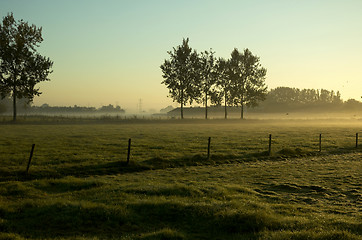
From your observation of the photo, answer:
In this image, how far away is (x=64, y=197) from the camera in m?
15.7

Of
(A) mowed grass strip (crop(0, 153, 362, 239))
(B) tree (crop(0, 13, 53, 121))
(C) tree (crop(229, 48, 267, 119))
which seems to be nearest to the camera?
(A) mowed grass strip (crop(0, 153, 362, 239))

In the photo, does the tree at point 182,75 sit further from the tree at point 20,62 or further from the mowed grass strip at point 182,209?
the mowed grass strip at point 182,209

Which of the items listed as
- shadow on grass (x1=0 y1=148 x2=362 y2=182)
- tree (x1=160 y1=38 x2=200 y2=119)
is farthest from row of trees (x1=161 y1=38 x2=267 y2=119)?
shadow on grass (x1=0 y1=148 x2=362 y2=182)

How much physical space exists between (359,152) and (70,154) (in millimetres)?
31536

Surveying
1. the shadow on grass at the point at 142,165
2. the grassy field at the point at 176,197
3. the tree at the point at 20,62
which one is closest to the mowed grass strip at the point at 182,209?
the grassy field at the point at 176,197

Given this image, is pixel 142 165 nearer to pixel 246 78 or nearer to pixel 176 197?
pixel 176 197

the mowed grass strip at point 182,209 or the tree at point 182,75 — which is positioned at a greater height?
the tree at point 182,75

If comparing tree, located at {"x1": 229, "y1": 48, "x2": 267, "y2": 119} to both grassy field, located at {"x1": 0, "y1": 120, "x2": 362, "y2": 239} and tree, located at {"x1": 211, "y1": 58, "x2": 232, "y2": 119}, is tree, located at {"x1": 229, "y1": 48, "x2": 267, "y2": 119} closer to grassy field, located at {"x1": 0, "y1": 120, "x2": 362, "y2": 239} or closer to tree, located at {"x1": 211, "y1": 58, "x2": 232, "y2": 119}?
tree, located at {"x1": 211, "y1": 58, "x2": 232, "y2": 119}

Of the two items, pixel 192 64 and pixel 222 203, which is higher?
pixel 192 64

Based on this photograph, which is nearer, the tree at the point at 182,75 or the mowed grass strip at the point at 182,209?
the mowed grass strip at the point at 182,209

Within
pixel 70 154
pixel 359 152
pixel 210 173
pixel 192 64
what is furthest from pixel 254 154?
pixel 192 64

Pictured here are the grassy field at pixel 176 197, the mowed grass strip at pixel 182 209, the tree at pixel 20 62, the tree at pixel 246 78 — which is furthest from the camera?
the tree at pixel 246 78

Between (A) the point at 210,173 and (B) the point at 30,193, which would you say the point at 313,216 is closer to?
(A) the point at 210,173

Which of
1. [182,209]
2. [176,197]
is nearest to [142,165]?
[176,197]
